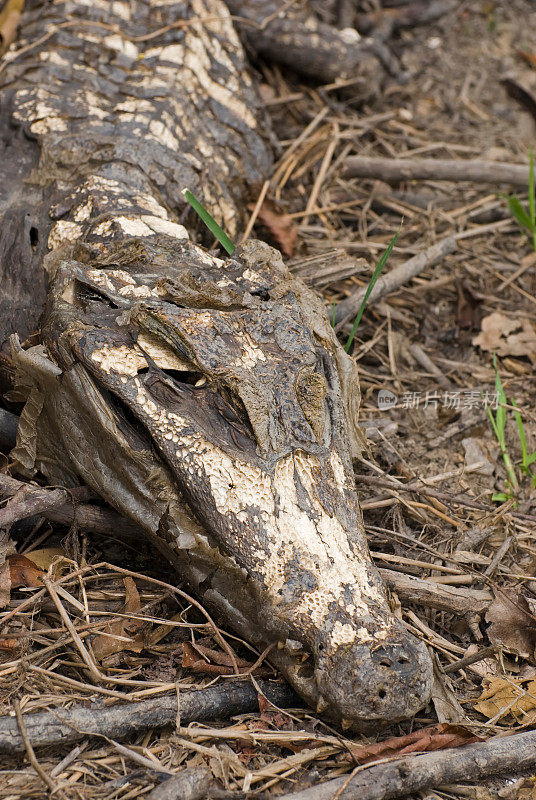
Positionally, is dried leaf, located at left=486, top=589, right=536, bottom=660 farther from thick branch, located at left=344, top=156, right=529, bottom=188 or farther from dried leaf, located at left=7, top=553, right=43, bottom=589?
thick branch, located at left=344, top=156, right=529, bottom=188

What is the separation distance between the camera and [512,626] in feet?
8.70

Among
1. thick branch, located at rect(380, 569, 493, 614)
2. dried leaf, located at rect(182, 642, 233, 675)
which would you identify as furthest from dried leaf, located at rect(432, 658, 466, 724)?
dried leaf, located at rect(182, 642, 233, 675)

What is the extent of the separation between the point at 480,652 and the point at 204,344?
128 cm

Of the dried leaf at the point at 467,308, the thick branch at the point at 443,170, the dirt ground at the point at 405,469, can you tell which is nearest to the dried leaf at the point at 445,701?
the dirt ground at the point at 405,469

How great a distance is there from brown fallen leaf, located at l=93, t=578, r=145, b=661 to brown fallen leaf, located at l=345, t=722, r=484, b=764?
738 mm

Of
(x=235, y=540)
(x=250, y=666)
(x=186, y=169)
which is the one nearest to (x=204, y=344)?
(x=235, y=540)

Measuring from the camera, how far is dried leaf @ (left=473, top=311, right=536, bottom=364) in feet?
12.9

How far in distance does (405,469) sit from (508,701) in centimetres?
104

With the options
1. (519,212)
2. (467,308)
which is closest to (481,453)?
(467,308)

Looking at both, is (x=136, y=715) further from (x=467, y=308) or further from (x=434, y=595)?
(x=467, y=308)

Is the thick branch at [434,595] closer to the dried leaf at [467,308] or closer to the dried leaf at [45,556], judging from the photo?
the dried leaf at [45,556]

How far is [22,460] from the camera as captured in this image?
278cm

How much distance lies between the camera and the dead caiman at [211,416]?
85.4 inches

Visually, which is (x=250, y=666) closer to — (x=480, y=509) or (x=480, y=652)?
(x=480, y=652)
